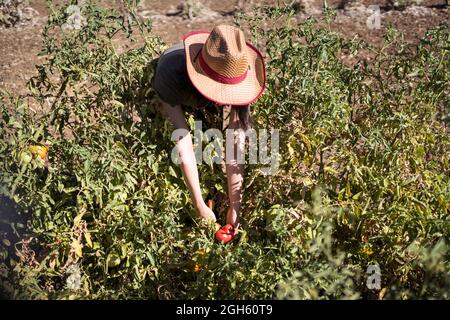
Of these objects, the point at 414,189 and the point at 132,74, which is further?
the point at 132,74

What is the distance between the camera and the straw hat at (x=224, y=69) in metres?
2.24

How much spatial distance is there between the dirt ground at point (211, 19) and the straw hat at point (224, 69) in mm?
2548

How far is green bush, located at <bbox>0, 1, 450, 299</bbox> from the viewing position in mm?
2059

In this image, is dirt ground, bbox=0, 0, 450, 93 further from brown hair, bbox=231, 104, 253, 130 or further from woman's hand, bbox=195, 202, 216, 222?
woman's hand, bbox=195, 202, 216, 222

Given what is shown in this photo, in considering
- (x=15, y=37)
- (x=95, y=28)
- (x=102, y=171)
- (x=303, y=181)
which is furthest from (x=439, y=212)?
(x=15, y=37)

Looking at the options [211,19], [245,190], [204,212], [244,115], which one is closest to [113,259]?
[204,212]

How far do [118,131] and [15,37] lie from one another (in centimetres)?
352

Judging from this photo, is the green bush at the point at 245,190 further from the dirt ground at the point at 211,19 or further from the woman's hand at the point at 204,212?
the dirt ground at the point at 211,19

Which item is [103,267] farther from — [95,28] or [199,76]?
[95,28]

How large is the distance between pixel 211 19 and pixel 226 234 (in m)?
3.66

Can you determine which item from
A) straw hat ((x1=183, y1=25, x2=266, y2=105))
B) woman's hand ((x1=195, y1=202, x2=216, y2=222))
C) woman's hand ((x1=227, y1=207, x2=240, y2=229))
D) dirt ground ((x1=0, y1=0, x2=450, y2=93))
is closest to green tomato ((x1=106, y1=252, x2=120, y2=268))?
woman's hand ((x1=195, y1=202, x2=216, y2=222))

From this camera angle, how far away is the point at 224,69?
2.27m

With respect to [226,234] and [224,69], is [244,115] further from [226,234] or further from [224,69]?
[226,234]

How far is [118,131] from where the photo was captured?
2320 mm
